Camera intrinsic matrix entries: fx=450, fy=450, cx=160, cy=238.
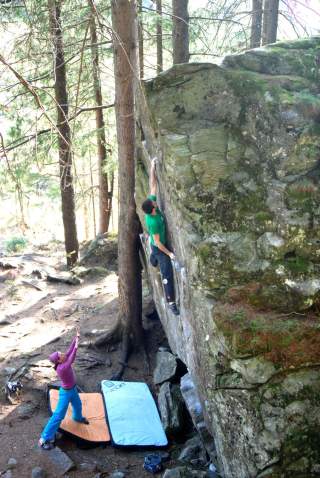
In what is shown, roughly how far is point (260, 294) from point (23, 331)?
26.8 ft

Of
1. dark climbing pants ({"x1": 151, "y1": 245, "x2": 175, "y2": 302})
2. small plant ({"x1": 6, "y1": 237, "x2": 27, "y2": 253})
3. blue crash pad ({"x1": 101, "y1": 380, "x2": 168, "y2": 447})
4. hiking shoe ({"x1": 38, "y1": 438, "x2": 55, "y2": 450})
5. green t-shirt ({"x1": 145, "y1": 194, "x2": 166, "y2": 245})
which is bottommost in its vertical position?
blue crash pad ({"x1": 101, "y1": 380, "x2": 168, "y2": 447})

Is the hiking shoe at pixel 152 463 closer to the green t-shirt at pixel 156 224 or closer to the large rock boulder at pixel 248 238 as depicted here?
the large rock boulder at pixel 248 238

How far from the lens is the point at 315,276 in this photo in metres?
6.70

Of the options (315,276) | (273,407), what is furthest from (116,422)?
(315,276)

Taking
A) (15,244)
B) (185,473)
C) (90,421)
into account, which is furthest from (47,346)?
(15,244)

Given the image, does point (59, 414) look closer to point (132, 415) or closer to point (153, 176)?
point (132, 415)

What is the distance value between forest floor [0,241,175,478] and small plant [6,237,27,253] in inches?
91.4

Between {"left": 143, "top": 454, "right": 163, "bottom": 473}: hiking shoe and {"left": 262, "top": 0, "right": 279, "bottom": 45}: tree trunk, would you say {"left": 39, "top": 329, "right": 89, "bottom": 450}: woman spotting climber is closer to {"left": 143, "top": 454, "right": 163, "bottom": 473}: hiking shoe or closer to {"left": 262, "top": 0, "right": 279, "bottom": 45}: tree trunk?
{"left": 143, "top": 454, "right": 163, "bottom": 473}: hiking shoe

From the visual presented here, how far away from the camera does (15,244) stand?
21219 millimetres

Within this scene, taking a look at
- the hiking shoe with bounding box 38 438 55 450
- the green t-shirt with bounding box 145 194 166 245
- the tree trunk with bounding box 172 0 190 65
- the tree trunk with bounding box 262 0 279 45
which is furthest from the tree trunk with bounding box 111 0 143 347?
the tree trunk with bounding box 262 0 279 45

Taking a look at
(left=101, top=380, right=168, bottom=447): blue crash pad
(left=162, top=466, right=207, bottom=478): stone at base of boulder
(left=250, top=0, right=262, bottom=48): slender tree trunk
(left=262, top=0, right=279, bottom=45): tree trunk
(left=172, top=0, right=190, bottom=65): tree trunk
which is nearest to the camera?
(left=162, top=466, right=207, bottom=478): stone at base of boulder

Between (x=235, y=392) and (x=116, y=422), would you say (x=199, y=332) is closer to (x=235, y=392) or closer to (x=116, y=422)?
(x=235, y=392)

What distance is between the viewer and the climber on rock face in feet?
26.6

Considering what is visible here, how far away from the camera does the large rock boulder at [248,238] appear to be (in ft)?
19.4
